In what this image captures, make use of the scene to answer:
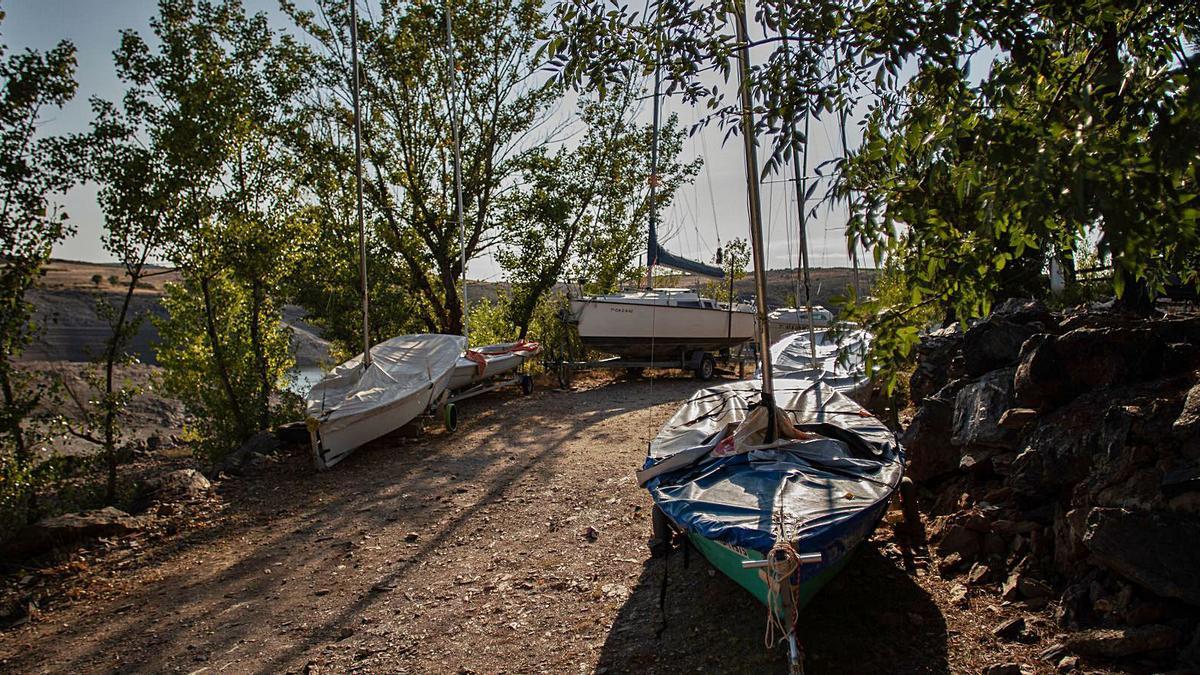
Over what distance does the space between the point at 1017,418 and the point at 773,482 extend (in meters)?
2.32

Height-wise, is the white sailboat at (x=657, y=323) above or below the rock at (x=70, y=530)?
above

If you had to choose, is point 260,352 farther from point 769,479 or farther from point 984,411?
point 984,411

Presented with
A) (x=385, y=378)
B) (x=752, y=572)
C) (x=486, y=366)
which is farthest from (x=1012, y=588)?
(x=486, y=366)

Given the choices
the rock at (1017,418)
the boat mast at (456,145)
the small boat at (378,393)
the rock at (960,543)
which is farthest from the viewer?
the boat mast at (456,145)

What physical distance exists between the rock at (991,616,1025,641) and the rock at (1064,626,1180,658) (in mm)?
429

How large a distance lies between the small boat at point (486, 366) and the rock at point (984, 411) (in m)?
8.62

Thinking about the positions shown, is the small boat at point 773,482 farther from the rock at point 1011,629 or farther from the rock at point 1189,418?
the rock at point 1189,418

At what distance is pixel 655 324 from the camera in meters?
17.2

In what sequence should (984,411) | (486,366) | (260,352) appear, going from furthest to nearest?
(486,366), (260,352), (984,411)

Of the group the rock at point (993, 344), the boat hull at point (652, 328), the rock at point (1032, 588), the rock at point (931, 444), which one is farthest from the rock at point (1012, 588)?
the boat hull at point (652, 328)

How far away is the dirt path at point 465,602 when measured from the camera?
4.76m

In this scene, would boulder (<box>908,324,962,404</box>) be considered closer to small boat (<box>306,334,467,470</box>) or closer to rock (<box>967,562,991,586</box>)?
rock (<box>967,562,991,586</box>)

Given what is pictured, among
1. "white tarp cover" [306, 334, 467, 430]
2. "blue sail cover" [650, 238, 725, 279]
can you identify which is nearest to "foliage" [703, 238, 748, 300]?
"blue sail cover" [650, 238, 725, 279]

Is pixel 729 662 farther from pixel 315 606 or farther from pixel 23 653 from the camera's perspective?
pixel 23 653
